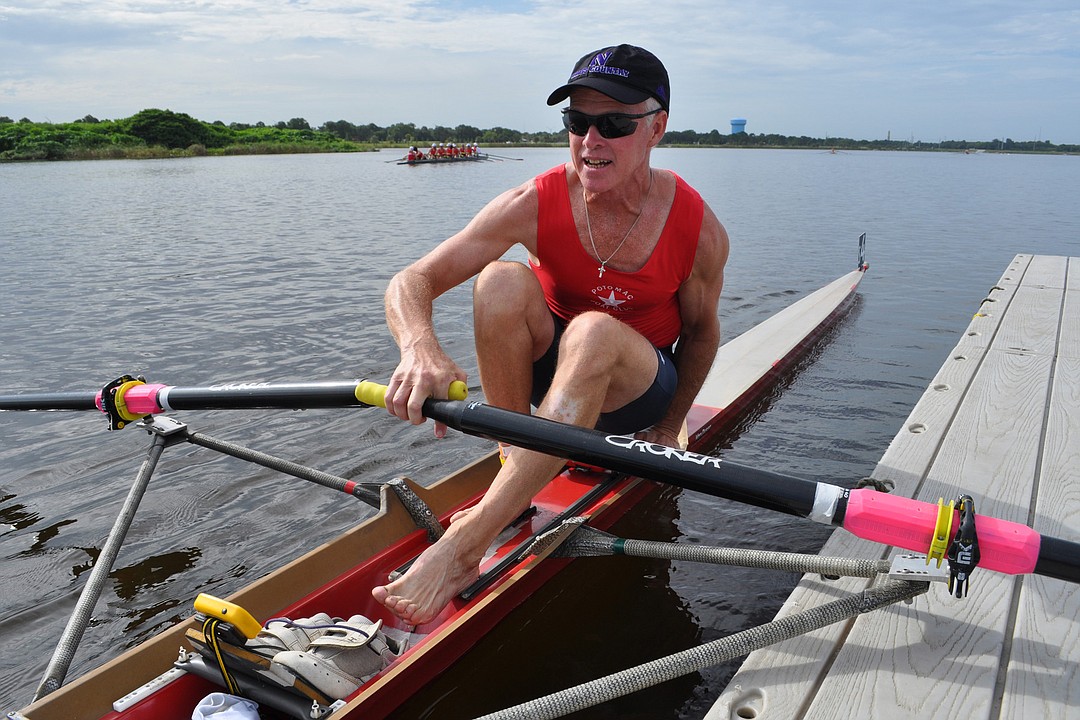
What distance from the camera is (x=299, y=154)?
71.3m

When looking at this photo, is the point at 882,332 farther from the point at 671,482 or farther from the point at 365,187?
the point at 365,187

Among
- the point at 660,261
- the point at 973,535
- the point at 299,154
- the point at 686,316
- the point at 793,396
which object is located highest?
the point at 299,154

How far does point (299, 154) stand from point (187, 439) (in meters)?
73.4

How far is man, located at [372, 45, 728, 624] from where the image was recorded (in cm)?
285

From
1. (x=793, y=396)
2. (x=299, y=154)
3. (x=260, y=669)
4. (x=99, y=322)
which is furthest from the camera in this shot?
(x=299, y=154)

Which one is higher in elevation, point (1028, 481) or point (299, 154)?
point (299, 154)

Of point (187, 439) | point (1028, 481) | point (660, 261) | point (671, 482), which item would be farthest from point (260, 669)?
point (1028, 481)

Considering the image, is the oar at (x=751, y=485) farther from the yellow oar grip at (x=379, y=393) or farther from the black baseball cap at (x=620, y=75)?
the black baseball cap at (x=620, y=75)

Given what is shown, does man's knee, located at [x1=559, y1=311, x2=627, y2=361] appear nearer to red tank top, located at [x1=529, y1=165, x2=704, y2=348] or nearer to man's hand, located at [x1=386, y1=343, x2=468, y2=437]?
man's hand, located at [x1=386, y1=343, x2=468, y2=437]

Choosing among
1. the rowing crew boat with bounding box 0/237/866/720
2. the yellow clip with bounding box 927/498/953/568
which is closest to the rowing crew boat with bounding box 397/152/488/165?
the rowing crew boat with bounding box 0/237/866/720

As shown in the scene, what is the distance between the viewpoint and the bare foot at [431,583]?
108 inches

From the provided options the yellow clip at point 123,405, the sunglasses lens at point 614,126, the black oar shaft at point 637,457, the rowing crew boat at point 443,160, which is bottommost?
the yellow clip at point 123,405

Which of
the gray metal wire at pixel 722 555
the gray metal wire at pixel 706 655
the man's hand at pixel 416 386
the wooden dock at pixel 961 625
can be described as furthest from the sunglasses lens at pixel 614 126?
the gray metal wire at pixel 706 655

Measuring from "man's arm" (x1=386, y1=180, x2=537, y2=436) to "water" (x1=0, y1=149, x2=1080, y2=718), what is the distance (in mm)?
1220
